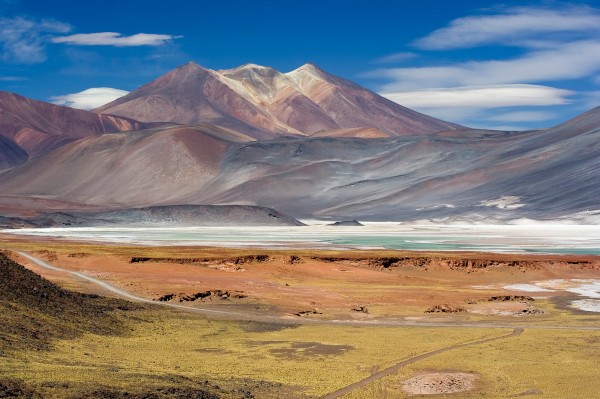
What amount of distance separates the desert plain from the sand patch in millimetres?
61

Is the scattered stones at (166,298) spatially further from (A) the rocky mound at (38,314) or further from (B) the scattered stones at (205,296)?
(A) the rocky mound at (38,314)

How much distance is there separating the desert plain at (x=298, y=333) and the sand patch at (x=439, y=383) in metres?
0.06

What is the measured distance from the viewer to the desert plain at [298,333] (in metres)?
26.0

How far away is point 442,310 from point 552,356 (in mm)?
14069

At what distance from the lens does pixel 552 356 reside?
106 ft

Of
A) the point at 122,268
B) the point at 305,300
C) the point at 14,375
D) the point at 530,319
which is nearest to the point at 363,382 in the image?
the point at 14,375

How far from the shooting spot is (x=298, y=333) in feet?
125

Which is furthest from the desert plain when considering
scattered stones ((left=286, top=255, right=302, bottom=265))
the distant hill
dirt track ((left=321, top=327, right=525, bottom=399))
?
the distant hill

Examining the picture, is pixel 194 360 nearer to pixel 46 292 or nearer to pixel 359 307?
pixel 46 292

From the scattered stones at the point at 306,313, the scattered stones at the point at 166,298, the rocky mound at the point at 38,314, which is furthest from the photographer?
the scattered stones at the point at 166,298

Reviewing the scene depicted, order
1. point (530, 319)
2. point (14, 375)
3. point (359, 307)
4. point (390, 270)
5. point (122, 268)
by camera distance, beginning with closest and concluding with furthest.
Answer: point (14, 375) < point (530, 319) < point (359, 307) < point (122, 268) < point (390, 270)

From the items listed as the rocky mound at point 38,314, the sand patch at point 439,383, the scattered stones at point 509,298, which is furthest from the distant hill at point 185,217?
the sand patch at point 439,383

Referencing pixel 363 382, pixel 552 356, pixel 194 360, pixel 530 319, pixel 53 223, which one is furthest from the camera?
pixel 53 223

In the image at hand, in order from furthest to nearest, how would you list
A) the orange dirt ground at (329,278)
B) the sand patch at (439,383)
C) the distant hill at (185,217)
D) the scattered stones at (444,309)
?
the distant hill at (185,217)
the orange dirt ground at (329,278)
the scattered stones at (444,309)
the sand patch at (439,383)
